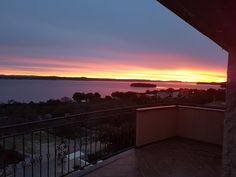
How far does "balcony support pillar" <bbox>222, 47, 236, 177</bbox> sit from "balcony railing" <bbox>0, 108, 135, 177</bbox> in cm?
191

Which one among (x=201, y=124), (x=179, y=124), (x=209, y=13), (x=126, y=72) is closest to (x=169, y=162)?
(x=201, y=124)

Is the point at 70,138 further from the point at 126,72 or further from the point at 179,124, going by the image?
the point at 126,72

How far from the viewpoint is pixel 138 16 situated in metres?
5.66

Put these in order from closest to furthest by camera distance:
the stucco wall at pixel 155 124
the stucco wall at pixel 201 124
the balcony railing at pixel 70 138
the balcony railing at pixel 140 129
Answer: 1. the balcony railing at pixel 70 138
2. the balcony railing at pixel 140 129
3. the stucco wall at pixel 155 124
4. the stucco wall at pixel 201 124

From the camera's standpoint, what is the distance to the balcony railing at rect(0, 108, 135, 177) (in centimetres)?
313

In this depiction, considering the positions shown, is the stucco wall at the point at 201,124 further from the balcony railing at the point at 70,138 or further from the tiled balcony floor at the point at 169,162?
the balcony railing at the point at 70,138

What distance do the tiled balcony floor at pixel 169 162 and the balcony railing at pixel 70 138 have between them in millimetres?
395

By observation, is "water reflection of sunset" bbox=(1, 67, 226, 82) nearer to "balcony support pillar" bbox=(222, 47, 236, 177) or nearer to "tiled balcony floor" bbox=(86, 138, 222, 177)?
"tiled balcony floor" bbox=(86, 138, 222, 177)

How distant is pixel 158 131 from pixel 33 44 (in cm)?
464

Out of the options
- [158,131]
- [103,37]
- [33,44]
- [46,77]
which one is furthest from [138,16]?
[46,77]

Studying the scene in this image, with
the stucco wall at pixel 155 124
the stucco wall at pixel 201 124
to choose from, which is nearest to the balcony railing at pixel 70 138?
the stucco wall at pixel 155 124

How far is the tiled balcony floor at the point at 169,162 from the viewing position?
4062 millimetres

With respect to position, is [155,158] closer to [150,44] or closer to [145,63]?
[150,44]

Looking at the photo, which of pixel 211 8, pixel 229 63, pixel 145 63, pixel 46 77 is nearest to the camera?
pixel 211 8
